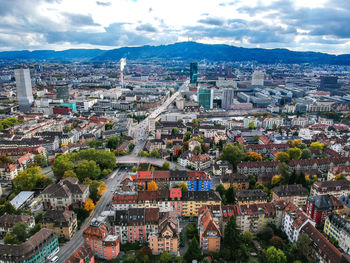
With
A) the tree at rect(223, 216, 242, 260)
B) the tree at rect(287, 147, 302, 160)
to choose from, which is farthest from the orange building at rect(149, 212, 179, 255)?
the tree at rect(287, 147, 302, 160)

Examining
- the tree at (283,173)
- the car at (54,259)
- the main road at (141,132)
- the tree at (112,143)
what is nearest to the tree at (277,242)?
the tree at (283,173)

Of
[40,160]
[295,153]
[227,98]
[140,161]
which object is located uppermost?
[227,98]

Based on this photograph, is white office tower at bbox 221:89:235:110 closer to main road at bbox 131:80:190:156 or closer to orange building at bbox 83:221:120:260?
main road at bbox 131:80:190:156

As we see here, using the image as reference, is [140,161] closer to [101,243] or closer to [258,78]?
[101,243]

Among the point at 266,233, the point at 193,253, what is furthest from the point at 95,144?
the point at 266,233

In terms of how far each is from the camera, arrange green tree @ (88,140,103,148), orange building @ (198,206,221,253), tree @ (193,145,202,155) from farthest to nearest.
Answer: green tree @ (88,140,103,148), tree @ (193,145,202,155), orange building @ (198,206,221,253)

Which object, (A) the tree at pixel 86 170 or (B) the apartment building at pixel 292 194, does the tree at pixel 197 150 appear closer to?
(A) the tree at pixel 86 170
